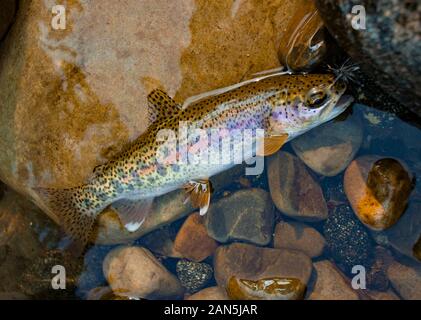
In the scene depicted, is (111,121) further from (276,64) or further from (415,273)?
(415,273)

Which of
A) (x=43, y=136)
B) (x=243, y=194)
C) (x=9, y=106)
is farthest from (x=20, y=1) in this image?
(x=243, y=194)

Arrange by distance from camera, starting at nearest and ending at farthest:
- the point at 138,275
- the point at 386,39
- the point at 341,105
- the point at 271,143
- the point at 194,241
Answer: the point at 386,39 → the point at 271,143 → the point at 341,105 → the point at 138,275 → the point at 194,241

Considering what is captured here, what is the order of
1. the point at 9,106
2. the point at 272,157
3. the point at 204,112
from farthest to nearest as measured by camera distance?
the point at 272,157 < the point at 9,106 < the point at 204,112

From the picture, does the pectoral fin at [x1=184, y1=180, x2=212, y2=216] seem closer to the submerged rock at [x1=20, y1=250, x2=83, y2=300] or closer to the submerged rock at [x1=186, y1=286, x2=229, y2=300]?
the submerged rock at [x1=186, y1=286, x2=229, y2=300]

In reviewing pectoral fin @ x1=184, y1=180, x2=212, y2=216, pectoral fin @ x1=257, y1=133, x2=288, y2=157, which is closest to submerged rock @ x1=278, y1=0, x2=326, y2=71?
pectoral fin @ x1=257, y1=133, x2=288, y2=157

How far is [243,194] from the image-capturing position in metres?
4.87

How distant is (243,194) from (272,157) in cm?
55

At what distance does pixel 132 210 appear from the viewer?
4605mm

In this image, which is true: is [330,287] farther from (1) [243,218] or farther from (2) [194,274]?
(2) [194,274]

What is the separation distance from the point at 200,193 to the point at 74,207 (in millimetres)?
1383

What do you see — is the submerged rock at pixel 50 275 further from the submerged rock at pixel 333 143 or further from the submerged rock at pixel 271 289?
the submerged rock at pixel 333 143

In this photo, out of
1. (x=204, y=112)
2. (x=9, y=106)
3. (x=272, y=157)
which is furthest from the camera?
(x=272, y=157)

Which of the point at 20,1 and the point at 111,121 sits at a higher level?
the point at 20,1

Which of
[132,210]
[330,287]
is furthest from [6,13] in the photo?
[330,287]
